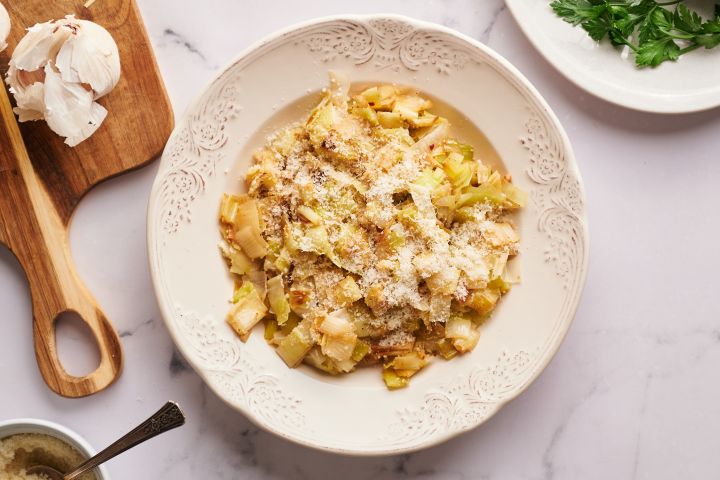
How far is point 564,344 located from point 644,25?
49.3 inches

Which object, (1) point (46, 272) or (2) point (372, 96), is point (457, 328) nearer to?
(2) point (372, 96)

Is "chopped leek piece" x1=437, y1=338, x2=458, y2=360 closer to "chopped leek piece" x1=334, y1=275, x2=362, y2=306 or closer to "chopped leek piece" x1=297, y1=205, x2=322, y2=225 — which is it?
"chopped leek piece" x1=334, y1=275, x2=362, y2=306

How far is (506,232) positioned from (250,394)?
3.43ft

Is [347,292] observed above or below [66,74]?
below

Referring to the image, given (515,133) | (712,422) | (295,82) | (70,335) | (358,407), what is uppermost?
(295,82)

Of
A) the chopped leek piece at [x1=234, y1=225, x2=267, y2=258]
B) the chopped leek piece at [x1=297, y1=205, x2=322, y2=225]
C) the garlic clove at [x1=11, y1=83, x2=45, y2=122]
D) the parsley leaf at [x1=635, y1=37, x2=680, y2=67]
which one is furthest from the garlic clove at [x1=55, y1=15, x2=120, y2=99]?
the parsley leaf at [x1=635, y1=37, x2=680, y2=67]

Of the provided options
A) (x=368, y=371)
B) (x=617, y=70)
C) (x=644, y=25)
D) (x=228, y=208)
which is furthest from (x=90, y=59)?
(x=644, y=25)

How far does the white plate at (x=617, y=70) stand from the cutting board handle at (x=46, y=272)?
1.88 m

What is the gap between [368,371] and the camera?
2.56 meters

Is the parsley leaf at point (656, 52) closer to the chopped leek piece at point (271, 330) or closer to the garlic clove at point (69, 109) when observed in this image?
the chopped leek piece at point (271, 330)

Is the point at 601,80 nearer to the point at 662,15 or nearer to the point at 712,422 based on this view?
the point at 662,15

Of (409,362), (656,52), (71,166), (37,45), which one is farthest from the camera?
(656,52)

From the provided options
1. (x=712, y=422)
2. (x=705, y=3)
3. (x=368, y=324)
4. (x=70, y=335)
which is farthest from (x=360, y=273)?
(x=705, y=3)

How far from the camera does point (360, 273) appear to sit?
2.46 metres
